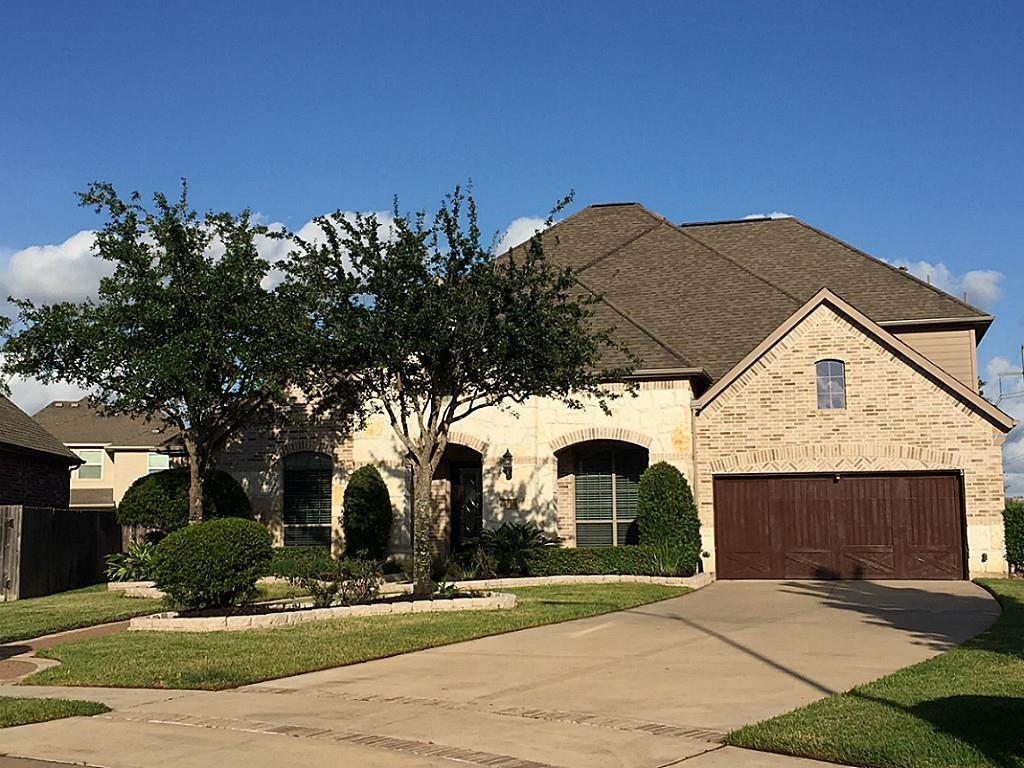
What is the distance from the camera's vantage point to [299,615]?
1666 cm

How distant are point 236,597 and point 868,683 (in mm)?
10540

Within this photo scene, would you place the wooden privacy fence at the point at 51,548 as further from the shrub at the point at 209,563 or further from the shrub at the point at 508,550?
the shrub at the point at 508,550

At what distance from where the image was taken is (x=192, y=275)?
23219 mm

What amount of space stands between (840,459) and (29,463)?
22282 mm

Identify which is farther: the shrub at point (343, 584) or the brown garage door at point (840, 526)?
the brown garage door at point (840, 526)

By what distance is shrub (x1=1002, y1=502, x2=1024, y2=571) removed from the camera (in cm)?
2303

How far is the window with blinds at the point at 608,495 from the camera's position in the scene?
25.7m

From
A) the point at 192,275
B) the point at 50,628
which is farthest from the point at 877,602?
the point at 192,275

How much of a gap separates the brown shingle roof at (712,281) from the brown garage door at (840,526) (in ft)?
11.7

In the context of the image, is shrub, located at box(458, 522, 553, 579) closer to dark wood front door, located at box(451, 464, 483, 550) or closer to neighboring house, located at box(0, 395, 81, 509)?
dark wood front door, located at box(451, 464, 483, 550)

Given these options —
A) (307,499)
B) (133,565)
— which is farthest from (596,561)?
(133,565)

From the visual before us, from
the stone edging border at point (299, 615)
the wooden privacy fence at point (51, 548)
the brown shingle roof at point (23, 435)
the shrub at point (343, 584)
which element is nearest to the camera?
the stone edging border at point (299, 615)

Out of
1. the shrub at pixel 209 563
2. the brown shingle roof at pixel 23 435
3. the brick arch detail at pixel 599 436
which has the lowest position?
the shrub at pixel 209 563

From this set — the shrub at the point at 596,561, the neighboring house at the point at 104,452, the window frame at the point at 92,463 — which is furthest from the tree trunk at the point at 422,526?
the window frame at the point at 92,463
